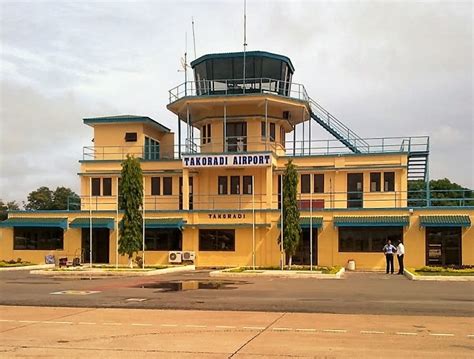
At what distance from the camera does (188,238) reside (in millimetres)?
39344

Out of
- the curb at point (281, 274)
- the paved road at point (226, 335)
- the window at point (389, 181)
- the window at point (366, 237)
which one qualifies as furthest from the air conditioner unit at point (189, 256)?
the paved road at point (226, 335)

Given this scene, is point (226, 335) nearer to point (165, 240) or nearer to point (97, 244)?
point (165, 240)

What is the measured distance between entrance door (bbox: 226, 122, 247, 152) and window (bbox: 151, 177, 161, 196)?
17.1 feet

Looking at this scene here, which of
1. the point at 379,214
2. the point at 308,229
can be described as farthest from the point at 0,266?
the point at 379,214

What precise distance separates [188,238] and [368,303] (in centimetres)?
2283

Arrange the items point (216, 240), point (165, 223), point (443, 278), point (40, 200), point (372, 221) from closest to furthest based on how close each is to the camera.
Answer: point (443, 278) → point (372, 221) → point (165, 223) → point (216, 240) → point (40, 200)

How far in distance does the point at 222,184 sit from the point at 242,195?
1.60 m

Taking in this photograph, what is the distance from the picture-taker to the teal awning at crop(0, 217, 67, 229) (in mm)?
40719

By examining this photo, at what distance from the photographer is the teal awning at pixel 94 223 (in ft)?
130

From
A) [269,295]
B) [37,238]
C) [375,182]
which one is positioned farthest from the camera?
[37,238]

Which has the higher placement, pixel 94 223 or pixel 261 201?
pixel 261 201

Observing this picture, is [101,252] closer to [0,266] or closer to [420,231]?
[0,266]

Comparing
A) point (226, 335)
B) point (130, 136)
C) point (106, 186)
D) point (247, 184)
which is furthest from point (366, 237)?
point (226, 335)

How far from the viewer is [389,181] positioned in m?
39.5
